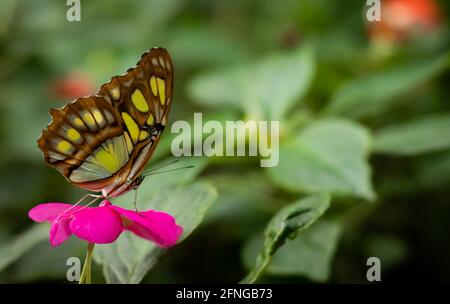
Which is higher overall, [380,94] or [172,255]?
[380,94]

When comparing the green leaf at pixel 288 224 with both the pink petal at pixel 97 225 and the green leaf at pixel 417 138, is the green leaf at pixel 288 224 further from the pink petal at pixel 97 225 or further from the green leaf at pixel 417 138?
the green leaf at pixel 417 138

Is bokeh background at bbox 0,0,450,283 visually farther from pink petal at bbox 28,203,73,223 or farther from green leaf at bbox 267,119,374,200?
pink petal at bbox 28,203,73,223

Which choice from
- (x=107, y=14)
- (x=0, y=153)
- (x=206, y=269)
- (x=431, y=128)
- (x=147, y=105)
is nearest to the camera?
(x=147, y=105)

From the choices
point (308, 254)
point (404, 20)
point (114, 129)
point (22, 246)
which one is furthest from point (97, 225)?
point (404, 20)

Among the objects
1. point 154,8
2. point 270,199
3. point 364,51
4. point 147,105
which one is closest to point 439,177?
point 270,199

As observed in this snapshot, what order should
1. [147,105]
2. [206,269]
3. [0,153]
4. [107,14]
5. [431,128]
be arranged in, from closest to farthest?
[147,105] < [431,128] < [206,269] < [0,153] < [107,14]

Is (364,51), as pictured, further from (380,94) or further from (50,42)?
(50,42)

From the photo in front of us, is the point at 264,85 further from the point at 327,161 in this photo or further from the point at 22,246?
the point at 22,246

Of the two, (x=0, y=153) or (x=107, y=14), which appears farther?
(x=107, y=14)
